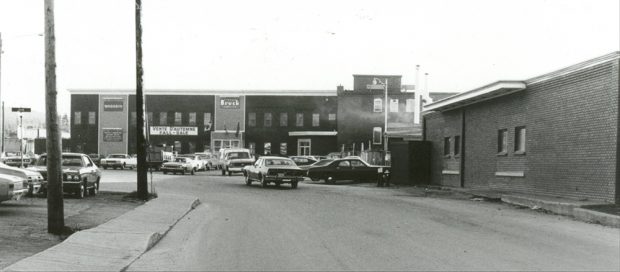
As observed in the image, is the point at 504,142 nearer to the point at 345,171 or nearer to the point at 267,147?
the point at 345,171

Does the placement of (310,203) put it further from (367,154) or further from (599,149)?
(367,154)

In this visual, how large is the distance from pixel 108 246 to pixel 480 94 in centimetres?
1942

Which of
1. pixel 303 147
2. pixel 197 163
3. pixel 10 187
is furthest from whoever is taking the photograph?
pixel 303 147

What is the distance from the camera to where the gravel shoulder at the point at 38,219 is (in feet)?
33.3

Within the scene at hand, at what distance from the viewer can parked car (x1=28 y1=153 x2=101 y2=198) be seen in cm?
2012

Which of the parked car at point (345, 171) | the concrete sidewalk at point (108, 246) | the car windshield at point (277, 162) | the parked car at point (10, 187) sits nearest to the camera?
the concrete sidewalk at point (108, 246)

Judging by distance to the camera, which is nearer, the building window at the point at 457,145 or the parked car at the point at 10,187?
the parked car at the point at 10,187

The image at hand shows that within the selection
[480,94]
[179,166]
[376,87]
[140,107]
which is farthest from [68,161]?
[376,87]

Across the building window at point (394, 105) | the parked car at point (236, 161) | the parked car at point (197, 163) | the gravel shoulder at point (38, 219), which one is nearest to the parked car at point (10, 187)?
the gravel shoulder at point (38, 219)

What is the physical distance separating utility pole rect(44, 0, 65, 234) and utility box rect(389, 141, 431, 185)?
2531 cm

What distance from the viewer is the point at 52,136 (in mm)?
11891

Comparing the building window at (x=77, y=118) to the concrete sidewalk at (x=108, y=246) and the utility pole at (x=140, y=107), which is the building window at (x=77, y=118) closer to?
the utility pole at (x=140, y=107)

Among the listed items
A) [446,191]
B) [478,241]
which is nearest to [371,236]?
[478,241]

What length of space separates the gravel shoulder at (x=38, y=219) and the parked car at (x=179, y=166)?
25571 millimetres
